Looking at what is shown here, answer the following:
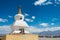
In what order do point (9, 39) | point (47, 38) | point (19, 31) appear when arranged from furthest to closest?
point (47, 38), point (19, 31), point (9, 39)

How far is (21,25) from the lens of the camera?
2169cm

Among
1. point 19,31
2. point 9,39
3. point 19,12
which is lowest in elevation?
point 9,39

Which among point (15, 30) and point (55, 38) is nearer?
point (15, 30)

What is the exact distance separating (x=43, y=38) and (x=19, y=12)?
4.79 metres

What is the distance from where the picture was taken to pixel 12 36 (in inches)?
704

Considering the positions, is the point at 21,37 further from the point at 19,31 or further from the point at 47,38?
the point at 47,38

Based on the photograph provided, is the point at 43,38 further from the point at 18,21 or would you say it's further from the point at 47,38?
the point at 18,21

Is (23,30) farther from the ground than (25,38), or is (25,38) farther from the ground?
(23,30)

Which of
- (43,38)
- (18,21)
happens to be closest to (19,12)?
(18,21)

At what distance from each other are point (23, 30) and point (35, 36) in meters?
3.47

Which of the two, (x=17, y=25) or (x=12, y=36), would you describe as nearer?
(x=12, y=36)

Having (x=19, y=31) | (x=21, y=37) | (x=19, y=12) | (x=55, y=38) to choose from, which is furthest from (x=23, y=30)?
(x=55, y=38)

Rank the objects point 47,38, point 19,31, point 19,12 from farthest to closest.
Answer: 1. point 47,38
2. point 19,12
3. point 19,31

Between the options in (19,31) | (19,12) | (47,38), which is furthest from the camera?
Result: (47,38)
